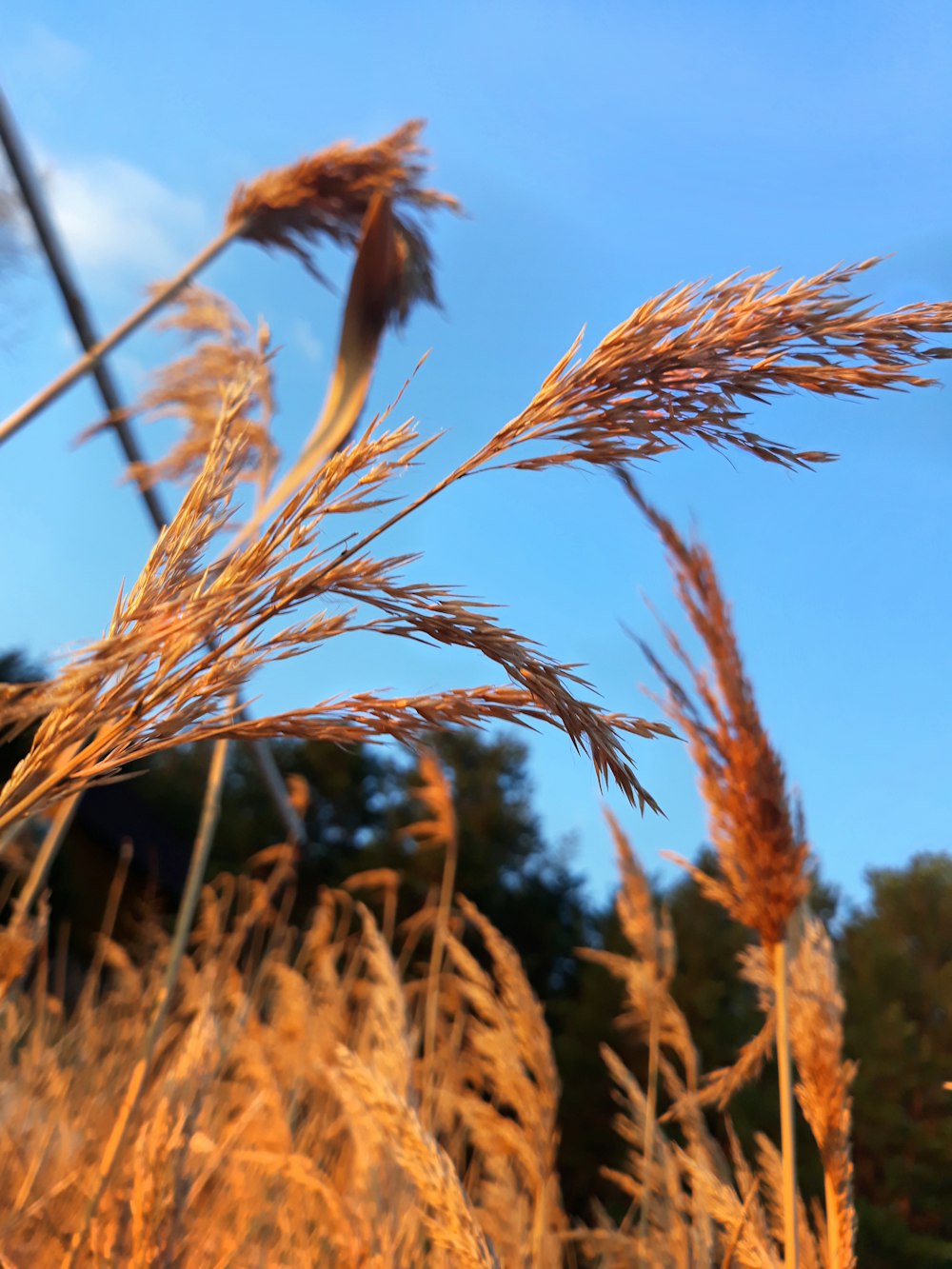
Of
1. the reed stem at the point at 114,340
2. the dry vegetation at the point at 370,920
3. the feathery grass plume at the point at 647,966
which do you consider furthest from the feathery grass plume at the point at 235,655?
the feathery grass plume at the point at 647,966

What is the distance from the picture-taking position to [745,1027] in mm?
9023

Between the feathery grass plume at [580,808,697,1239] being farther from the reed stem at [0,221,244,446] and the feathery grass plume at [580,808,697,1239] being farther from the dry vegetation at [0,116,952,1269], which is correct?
the reed stem at [0,221,244,446]

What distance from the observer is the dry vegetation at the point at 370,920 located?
2.32ft

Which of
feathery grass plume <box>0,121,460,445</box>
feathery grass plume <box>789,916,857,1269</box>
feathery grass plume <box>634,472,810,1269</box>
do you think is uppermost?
feathery grass plume <box>0,121,460,445</box>

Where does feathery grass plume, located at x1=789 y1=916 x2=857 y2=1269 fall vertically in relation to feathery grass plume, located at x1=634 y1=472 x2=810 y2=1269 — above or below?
below

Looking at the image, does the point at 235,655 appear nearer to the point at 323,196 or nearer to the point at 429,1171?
the point at 429,1171

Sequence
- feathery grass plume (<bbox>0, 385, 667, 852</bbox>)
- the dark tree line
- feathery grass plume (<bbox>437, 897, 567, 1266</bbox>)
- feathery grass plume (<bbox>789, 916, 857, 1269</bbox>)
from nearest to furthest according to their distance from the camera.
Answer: feathery grass plume (<bbox>0, 385, 667, 852</bbox>) → feathery grass plume (<bbox>789, 916, 857, 1269</bbox>) → feathery grass plume (<bbox>437, 897, 567, 1266</bbox>) → the dark tree line

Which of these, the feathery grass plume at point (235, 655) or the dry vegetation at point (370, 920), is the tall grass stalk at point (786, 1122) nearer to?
the dry vegetation at point (370, 920)

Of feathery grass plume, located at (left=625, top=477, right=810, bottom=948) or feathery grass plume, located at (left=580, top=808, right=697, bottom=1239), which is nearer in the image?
feathery grass plume, located at (left=625, top=477, right=810, bottom=948)

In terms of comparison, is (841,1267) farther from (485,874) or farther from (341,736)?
(485,874)

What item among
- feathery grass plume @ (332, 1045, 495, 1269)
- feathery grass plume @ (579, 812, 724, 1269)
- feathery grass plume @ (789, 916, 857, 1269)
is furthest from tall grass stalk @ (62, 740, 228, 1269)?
feathery grass plume @ (789, 916, 857, 1269)

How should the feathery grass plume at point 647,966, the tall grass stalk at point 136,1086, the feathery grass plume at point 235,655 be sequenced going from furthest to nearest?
the feathery grass plume at point 647,966
the tall grass stalk at point 136,1086
the feathery grass plume at point 235,655

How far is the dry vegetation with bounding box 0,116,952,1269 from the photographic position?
2.32 feet

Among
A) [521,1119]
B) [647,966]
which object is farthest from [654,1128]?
[647,966]
